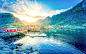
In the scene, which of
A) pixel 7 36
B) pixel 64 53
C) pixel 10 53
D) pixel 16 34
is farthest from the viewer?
pixel 16 34

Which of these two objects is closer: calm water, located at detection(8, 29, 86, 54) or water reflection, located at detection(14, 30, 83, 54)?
water reflection, located at detection(14, 30, 83, 54)

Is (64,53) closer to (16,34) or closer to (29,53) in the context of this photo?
(29,53)

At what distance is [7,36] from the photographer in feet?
195

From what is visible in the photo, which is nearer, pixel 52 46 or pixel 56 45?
pixel 52 46

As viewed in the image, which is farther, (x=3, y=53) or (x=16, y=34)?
(x=16, y=34)

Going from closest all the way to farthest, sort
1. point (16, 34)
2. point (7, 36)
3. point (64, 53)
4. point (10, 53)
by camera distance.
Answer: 1. point (10, 53)
2. point (64, 53)
3. point (7, 36)
4. point (16, 34)

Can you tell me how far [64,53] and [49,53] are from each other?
234 inches

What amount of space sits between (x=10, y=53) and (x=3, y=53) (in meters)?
2.55

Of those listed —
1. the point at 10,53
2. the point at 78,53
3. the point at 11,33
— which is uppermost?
the point at 11,33

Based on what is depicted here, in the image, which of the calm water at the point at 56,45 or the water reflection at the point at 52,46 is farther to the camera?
the calm water at the point at 56,45

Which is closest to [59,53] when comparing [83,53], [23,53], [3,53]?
[83,53]

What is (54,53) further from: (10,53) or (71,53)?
(10,53)

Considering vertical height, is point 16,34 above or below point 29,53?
above

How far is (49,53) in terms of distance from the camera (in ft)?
90.9
